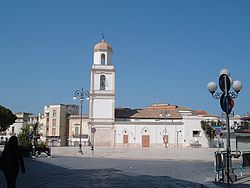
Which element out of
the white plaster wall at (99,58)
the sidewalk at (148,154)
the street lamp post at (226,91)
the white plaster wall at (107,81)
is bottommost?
the sidewalk at (148,154)

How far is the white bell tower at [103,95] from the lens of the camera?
66312mm

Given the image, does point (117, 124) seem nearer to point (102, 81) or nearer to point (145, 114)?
point (145, 114)

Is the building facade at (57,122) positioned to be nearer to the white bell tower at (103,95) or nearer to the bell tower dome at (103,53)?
the white bell tower at (103,95)

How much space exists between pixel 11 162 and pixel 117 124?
58.8 m

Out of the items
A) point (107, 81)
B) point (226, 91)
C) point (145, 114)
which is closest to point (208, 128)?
point (145, 114)

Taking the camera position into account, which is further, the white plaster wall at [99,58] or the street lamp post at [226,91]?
the white plaster wall at [99,58]

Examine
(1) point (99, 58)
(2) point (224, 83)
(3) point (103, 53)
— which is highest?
(3) point (103, 53)

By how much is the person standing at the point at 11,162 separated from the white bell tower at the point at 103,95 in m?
57.1

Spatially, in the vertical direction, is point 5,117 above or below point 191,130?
above

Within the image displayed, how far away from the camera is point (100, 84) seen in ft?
222

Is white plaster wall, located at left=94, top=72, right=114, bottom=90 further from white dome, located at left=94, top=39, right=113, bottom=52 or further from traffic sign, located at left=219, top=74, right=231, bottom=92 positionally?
traffic sign, located at left=219, top=74, right=231, bottom=92

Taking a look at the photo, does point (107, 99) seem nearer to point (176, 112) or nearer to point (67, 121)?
point (176, 112)

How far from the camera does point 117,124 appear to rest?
67.5 metres

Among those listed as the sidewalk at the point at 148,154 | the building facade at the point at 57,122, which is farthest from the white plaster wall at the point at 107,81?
the building facade at the point at 57,122
